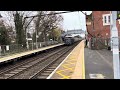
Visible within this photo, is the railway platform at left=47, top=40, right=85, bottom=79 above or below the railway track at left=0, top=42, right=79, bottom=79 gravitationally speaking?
above

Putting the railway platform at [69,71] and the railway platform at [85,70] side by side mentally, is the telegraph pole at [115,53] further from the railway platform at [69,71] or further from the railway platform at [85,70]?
the railway platform at [69,71]

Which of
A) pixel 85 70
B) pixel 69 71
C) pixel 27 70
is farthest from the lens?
pixel 27 70

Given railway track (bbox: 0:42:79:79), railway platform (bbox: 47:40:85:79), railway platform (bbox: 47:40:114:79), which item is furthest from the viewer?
railway track (bbox: 0:42:79:79)

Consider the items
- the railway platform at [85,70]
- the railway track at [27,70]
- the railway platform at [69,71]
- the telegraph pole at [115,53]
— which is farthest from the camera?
the railway track at [27,70]

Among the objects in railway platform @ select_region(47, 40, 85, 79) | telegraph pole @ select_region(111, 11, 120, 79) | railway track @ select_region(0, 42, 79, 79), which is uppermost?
telegraph pole @ select_region(111, 11, 120, 79)

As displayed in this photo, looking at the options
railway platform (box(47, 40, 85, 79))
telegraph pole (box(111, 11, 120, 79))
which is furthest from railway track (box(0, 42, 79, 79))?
telegraph pole (box(111, 11, 120, 79))

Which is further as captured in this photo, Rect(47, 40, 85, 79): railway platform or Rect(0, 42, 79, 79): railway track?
Rect(0, 42, 79, 79): railway track

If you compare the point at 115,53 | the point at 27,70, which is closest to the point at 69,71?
the point at 27,70

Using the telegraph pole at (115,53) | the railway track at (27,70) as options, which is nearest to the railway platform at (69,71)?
the railway track at (27,70)

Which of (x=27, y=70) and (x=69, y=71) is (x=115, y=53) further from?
(x=27, y=70)

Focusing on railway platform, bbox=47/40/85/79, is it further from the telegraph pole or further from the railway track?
the telegraph pole

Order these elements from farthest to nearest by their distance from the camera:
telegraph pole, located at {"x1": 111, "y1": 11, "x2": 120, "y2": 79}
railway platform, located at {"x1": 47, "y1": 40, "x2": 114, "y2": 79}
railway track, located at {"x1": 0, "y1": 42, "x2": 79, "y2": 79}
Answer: railway track, located at {"x1": 0, "y1": 42, "x2": 79, "y2": 79} → railway platform, located at {"x1": 47, "y1": 40, "x2": 114, "y2": 79} → telegraph pole, located at {"x1": 111, "y1": 11, "x2": 120, "y2": 79}
